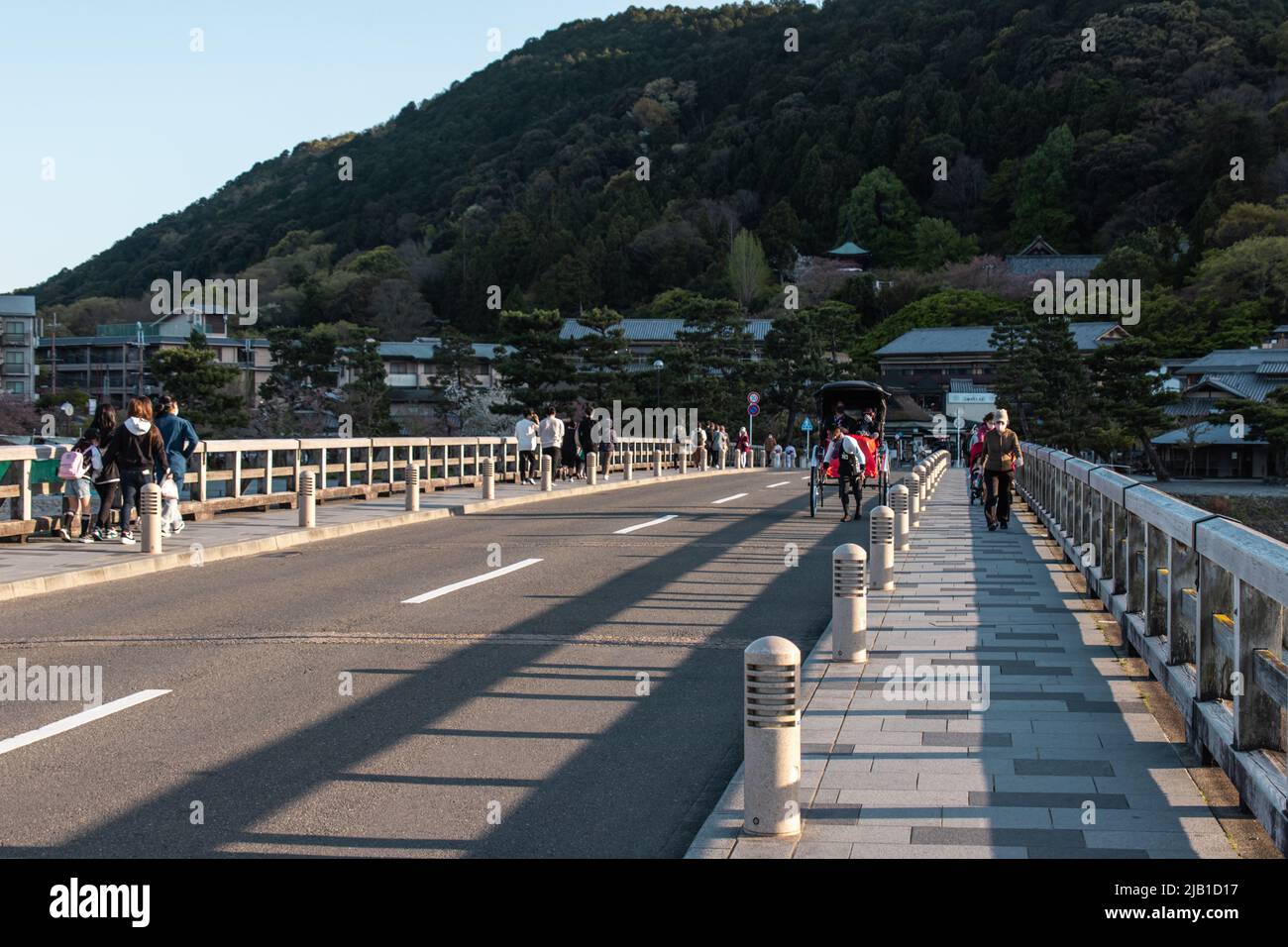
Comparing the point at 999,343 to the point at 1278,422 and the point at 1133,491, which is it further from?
the point at 1133,491

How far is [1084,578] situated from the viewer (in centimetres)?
1393

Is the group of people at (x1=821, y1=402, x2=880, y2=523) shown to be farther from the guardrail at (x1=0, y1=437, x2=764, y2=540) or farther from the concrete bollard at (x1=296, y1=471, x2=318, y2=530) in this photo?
the concrete bollard at (x1=296, y1=471, x2=318, y2=530)

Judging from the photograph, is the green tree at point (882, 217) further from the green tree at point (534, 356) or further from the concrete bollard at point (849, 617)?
the concrete bollard at point (849, 617)

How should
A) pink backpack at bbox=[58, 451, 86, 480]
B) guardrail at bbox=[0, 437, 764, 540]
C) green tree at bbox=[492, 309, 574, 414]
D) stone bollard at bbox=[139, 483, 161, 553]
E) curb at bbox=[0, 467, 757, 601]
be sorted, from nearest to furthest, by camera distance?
curb at bbox=[0, 467, 757, 601] → stone bollard at bbox=[139, 483, 161, 553] → pink backpack at bbox=[58, 451, 86, 480] → guardrail at bbox=[0, 437, 764, 540] → green tree at bbox=[492, 309, 574, 414]

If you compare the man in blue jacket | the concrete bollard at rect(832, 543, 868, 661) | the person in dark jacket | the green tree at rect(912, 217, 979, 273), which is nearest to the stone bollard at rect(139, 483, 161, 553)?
the person in dark jacket

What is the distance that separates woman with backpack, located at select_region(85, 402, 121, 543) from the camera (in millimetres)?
17188

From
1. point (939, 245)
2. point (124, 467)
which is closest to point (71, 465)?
point (124, 467)

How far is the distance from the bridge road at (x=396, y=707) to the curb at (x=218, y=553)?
0.38 meters

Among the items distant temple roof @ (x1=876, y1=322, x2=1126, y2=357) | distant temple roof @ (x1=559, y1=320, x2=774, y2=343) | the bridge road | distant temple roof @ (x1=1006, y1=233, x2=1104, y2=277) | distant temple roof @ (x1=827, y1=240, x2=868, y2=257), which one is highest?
distant temple roof @ (x1=827, y1=240, x2=868, y2=257)

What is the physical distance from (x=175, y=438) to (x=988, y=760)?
1448cm

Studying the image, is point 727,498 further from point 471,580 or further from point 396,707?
point 396,707

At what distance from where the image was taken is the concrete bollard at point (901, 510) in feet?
61.7

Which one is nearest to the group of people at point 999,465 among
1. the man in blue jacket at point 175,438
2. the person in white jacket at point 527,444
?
the man in blue jacket at point 175,438
